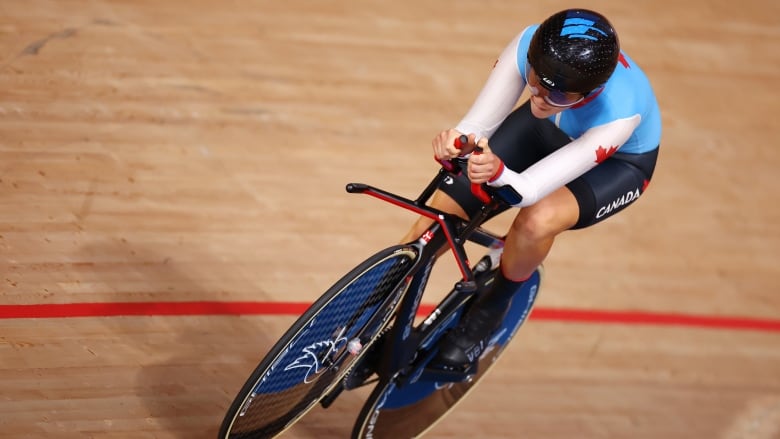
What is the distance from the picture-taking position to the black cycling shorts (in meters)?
2.96

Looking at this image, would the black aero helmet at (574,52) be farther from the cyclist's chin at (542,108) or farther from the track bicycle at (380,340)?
the track bicycle at (380,340)

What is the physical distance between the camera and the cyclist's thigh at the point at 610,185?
9.64ft

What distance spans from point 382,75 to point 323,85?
0.34 metres

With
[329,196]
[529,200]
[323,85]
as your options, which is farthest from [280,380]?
[323,85]

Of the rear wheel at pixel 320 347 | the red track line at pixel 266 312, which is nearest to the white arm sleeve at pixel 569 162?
the rear wheel at pixel 320 347

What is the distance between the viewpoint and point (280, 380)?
2.74m

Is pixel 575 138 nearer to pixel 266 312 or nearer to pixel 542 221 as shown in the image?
pixel 542 221

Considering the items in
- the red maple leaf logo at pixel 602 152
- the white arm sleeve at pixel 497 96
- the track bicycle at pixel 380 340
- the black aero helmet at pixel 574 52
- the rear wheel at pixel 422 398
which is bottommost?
the rear wheel at pixel 422 398

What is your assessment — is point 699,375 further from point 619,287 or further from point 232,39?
point 232,39

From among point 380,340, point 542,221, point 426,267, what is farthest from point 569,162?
point 380,340

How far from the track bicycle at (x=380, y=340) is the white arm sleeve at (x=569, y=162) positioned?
50mm

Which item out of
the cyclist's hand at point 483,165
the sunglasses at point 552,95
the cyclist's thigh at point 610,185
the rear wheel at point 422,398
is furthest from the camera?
the rear wheel at point 422,398

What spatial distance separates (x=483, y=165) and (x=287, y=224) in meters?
1.78

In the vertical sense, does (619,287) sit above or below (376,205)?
below
